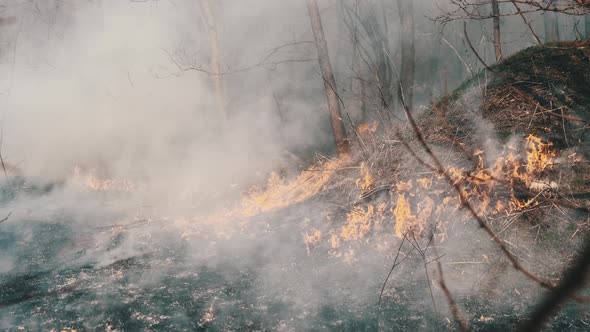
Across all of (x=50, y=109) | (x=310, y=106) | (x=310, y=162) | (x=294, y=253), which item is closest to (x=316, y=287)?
(x=294, y=253)

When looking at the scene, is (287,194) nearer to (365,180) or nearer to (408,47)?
(365,180)

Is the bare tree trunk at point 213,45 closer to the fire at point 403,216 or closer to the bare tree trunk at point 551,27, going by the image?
the fire at point 403,216

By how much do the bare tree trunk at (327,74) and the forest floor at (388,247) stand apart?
72.3 inches

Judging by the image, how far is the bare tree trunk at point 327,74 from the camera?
7.70 m

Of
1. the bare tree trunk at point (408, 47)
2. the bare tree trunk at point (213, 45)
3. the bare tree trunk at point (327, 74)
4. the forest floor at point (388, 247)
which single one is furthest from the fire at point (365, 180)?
the bare tree trunk at point (408, 47)

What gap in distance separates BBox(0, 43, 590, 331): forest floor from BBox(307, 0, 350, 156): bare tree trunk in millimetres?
1836

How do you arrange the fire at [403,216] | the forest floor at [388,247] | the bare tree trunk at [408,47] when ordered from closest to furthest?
the forest floor at [388,247], the fire at [403,216], the bare tree trunk at [408,47]

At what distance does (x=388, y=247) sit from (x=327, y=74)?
430 centimetres

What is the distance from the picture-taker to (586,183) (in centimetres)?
428

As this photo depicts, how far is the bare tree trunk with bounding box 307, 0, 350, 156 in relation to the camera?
303 inches

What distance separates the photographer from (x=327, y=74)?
7.84m

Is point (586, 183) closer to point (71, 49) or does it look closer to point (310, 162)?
point (310, 162)

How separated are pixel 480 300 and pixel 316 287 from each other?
1.62 metres

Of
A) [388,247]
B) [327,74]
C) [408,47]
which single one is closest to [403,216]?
[388,247]
